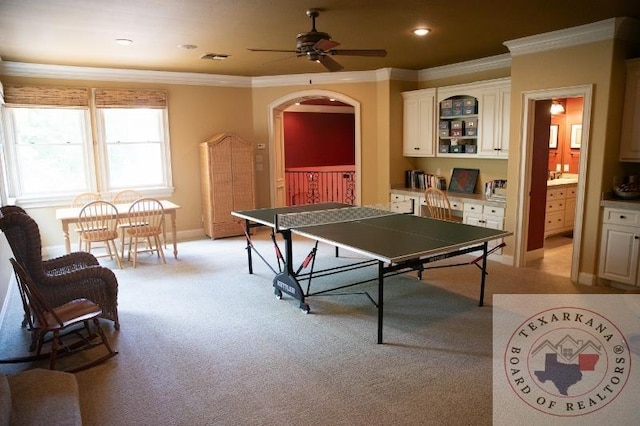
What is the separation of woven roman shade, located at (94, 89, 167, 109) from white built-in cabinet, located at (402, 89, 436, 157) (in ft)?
12.7

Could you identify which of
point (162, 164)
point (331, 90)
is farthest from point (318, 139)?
point (162, 164)

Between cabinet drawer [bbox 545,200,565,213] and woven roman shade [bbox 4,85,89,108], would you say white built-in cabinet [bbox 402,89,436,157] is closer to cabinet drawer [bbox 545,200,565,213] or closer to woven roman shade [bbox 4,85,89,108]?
cabinet drawer [bbox 545,200,565,213]

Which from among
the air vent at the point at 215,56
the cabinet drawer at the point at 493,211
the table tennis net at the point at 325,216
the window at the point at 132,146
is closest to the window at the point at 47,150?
the window at the point at 132,146

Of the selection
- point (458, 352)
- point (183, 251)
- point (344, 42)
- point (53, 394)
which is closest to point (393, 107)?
point (344, 42)

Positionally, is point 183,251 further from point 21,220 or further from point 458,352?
point 458,352

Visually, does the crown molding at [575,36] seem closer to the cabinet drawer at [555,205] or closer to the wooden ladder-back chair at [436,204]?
the wooden ladder-back chair at [436,204]

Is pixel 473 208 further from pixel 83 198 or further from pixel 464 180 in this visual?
pixel 83 198

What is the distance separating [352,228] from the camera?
4.39m

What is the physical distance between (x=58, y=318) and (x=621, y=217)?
5.19m

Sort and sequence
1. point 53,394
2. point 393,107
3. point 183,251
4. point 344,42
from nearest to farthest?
point 53,394 → point 344,42 → point 183,251 → point 393,107

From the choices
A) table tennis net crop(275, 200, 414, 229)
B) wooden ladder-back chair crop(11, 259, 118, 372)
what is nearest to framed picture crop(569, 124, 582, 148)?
table tennis net crop(275, 200, 414, 229)

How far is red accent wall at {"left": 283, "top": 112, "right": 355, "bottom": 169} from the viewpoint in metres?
10.4

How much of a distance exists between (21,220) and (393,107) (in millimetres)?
5441

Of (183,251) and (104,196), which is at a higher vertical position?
(104,196)
